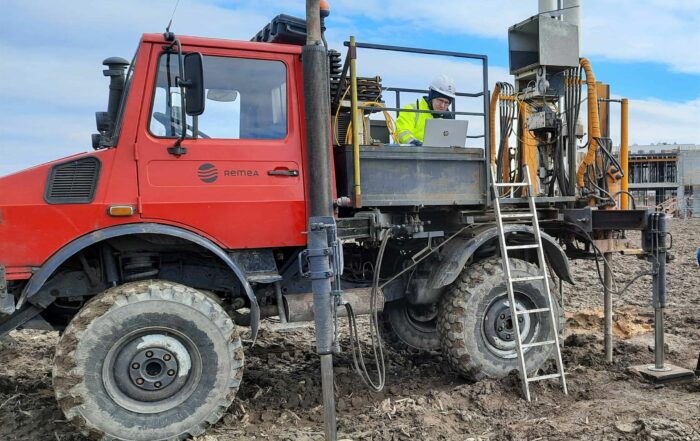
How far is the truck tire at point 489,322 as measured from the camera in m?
5.17

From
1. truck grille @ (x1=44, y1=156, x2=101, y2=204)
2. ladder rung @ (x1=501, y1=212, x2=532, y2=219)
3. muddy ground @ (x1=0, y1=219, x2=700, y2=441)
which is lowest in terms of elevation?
muddy ground @ (x1=0, y1=219, x2=700, y2=441)

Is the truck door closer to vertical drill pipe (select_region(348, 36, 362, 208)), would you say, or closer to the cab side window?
the cab side window

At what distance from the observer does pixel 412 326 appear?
6195 mm

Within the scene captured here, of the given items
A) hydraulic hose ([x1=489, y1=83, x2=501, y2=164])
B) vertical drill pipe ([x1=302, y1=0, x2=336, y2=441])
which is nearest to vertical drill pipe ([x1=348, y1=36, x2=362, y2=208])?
vertical drill pipe ([x1=302, y1=0, x2=336, y2=441])

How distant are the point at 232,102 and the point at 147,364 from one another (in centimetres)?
201

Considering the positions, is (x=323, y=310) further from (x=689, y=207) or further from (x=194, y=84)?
(x=689, y=207)

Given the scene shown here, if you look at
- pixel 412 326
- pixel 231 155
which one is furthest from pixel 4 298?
pixel 412 326

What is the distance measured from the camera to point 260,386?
210 inches

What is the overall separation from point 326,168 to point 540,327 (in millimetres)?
2707

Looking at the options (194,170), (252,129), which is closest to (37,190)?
(194,170)

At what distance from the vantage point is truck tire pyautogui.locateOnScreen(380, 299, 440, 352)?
6129 millimetres

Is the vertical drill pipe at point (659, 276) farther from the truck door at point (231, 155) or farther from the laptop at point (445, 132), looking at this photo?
the truck door at point (231, 155)

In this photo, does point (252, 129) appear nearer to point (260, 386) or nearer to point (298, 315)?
point (298, 315)

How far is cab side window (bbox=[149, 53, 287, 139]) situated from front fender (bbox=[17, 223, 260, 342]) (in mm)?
700
